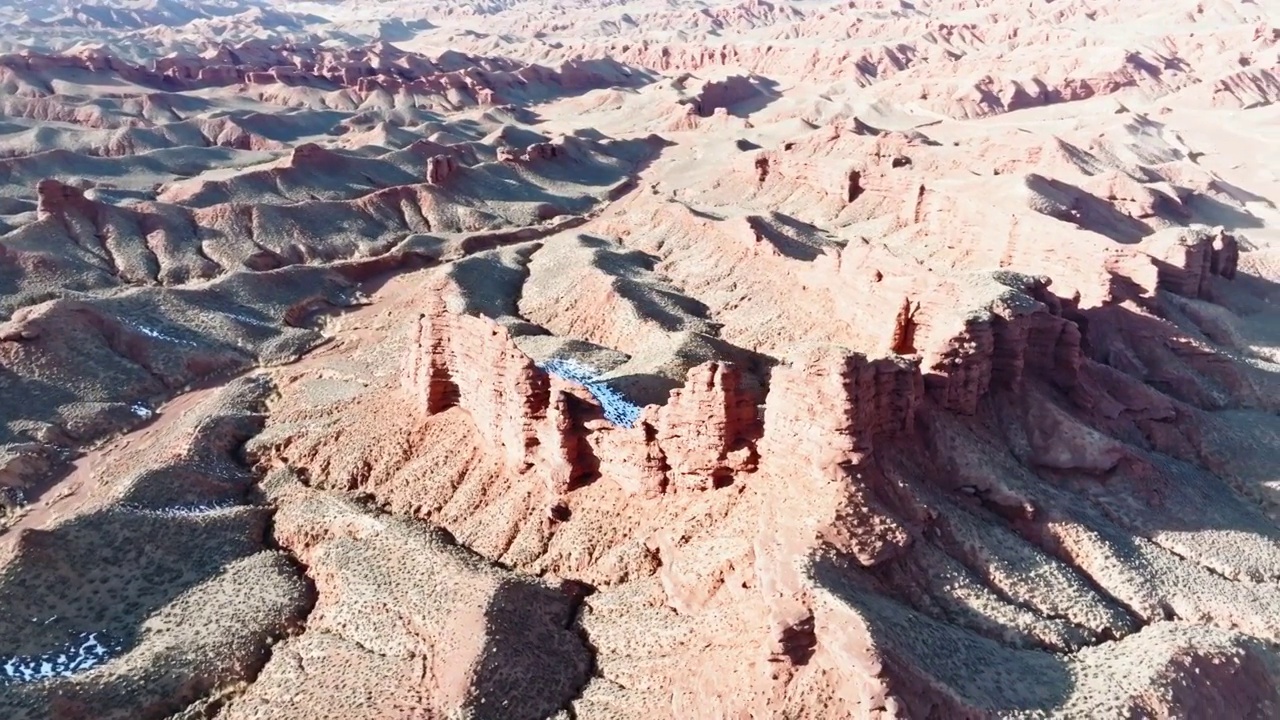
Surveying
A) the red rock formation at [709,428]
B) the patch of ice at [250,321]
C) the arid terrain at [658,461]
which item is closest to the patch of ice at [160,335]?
the arid terrain at [658,461]

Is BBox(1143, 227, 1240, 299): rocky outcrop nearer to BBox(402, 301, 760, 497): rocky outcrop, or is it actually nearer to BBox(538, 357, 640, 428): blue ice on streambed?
BBox(538, 357, 640, 428): blue ice on streambed

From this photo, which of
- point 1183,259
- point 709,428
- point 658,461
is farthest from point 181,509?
point 1183,259

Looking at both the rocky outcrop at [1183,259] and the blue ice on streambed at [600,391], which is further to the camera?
the rocky outcrop at [1183,259]

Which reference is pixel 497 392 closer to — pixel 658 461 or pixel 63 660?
pixel 658 461

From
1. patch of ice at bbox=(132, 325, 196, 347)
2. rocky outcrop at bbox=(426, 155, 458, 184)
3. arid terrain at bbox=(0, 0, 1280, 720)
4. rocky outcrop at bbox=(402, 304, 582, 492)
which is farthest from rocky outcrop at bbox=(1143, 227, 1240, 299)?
rocky outcrop at bbox=(426, 155, 458, 184)

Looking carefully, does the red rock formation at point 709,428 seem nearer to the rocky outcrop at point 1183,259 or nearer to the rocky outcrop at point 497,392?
the rocky outcrop at point 497,392

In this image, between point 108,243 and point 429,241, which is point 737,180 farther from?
point 108,243
